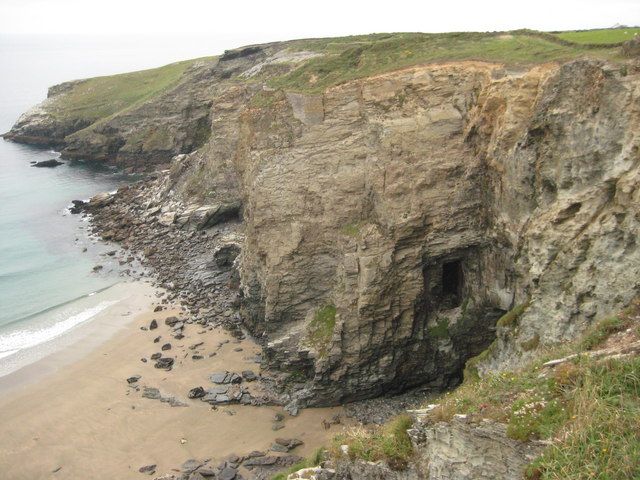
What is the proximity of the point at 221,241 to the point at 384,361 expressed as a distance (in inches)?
892

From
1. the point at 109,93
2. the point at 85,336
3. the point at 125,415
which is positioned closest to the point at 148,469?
the point at 125,415

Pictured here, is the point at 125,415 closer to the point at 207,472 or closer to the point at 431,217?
the point at 207,472

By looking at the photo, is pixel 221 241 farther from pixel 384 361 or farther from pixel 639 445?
pixel 639 445

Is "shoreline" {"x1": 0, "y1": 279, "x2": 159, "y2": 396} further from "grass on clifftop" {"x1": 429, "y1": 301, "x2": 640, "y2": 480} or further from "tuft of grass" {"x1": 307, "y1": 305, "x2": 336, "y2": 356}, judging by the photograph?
"grass on clifftop" {"x1": 429, "y1": 301, "x2": 640, "y2": 480}

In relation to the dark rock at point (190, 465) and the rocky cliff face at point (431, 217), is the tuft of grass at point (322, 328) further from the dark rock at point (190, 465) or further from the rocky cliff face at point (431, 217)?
the dark rock at point (190, 465)

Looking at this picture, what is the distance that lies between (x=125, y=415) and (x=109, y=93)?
87.7 metres

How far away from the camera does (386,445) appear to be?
573 inches

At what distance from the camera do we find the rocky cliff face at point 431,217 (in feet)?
61.2

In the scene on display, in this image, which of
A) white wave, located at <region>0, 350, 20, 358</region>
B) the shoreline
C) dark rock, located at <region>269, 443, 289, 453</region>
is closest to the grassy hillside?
dark rock, located at <region>269, 443, 289, 453</region>

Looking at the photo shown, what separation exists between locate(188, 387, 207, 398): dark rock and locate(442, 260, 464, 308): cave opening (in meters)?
13.2

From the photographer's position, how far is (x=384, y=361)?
2709 cm

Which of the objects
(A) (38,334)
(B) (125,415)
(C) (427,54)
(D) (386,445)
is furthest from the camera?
(A) (38,334)

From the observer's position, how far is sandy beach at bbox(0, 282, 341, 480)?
2528 centimetres

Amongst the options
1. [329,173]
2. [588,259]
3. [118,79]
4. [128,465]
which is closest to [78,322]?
[128,465]
